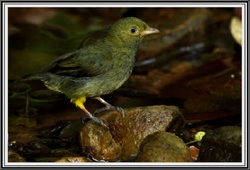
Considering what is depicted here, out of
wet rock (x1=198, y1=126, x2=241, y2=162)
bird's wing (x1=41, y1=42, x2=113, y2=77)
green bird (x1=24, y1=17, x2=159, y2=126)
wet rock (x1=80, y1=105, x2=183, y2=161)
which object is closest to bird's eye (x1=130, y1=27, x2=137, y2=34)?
green bird (x1=24, y1=17, x2=159, y2=126)

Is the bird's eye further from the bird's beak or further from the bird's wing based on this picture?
the bird's wing

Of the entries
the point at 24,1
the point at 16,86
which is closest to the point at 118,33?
the point at 24,1

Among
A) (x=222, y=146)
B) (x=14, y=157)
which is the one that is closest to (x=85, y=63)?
(x=14, y=157)

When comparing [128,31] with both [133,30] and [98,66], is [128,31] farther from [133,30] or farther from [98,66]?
[98,66]

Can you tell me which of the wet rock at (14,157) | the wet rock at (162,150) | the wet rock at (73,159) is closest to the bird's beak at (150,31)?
the wet rock at (162,150)

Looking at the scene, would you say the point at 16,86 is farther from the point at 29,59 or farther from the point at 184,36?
the point at 184,36

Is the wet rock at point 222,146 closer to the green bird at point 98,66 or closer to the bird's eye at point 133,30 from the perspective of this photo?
the green bird at point 98,66
